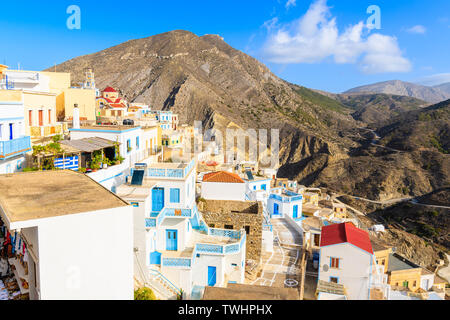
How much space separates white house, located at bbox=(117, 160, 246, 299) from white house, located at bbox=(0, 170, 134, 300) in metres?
4.42

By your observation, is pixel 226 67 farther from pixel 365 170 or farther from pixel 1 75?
pixel 1 75

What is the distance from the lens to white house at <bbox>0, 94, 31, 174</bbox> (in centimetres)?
945

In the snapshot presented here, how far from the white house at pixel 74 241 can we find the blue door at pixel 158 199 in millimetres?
5483

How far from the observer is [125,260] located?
5.45 meters

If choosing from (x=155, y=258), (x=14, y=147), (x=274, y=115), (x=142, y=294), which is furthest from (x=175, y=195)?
(x=274, y=115)

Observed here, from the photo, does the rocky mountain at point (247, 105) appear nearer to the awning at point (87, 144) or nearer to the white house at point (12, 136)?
the awning at point (87, 144)

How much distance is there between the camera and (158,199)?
11.7 m

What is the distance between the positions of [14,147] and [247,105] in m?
82.1

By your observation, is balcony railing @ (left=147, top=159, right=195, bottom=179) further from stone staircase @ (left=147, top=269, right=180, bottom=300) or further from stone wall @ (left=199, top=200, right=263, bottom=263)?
stone staircase @ (left=147, top=269, right=180, bottom=300)

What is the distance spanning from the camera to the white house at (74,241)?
475 cm

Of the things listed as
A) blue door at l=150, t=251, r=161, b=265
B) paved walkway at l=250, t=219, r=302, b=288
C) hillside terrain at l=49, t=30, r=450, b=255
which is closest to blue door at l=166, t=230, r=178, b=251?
blue door at l=150, t=251, r=161, b=265

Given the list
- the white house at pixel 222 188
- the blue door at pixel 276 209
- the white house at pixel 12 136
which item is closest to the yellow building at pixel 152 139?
the white house at pixel 222 188

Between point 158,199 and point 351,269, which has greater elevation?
point 158,199

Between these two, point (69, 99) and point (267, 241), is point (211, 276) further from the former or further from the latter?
point (69, 99)
